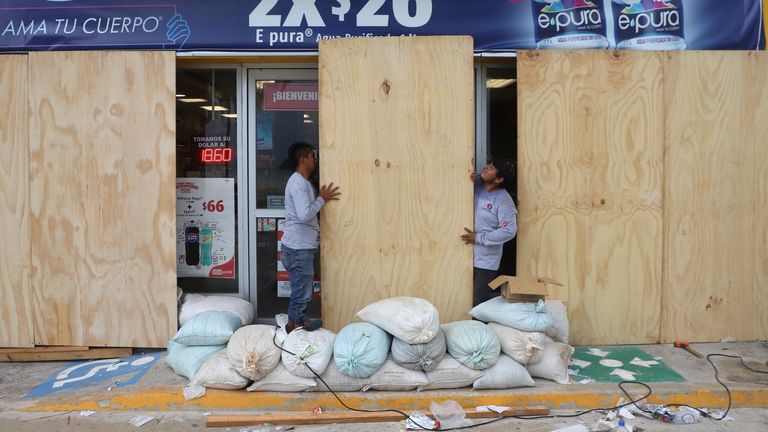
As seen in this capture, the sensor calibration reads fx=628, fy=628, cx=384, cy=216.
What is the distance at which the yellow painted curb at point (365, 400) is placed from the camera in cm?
480

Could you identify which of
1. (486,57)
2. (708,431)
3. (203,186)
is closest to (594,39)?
(486,57)

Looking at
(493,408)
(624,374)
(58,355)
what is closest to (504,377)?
(493,408)

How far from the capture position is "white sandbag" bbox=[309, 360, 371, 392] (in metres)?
4.82

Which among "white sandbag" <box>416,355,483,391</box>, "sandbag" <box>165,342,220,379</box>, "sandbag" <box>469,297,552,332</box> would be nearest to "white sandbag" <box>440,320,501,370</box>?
"white sandbag" <box>416,355,483,391</box>

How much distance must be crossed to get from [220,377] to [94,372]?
1425mm

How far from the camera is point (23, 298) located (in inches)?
228

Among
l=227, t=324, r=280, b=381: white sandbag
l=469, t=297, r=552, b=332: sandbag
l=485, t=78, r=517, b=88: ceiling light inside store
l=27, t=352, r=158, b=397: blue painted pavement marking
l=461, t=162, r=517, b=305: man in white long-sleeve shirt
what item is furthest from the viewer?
l=485, t=78, r=517, b=88: ceiling light inside store

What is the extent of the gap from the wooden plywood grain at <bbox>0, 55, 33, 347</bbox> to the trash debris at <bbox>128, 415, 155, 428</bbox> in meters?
1.82

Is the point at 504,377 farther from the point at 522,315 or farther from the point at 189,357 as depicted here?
the point at 189,357

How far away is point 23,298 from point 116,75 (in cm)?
223

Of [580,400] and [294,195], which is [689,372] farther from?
[294,195]

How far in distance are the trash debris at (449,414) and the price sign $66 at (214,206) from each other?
2993 millimetres

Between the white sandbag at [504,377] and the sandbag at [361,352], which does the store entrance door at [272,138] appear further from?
the white sandbag at [504,377]

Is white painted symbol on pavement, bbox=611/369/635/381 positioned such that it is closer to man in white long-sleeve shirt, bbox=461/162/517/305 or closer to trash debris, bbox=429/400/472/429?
man in white long-sleeve shirt, bbox=461/162/517/305
